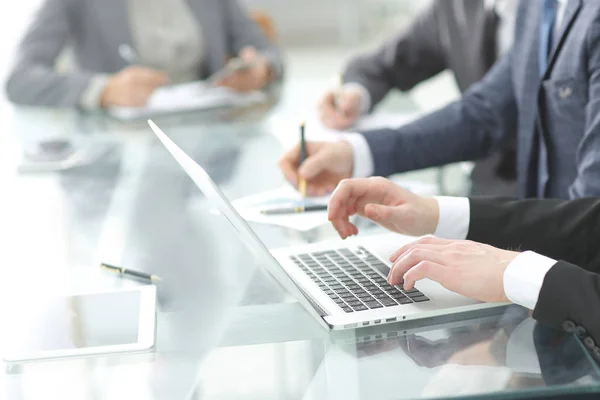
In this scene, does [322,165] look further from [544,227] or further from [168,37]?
[168,37]

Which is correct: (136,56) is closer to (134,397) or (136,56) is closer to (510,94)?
(510,94)

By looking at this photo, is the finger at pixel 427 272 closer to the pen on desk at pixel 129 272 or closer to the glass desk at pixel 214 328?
the glass desk at pixel 214 328

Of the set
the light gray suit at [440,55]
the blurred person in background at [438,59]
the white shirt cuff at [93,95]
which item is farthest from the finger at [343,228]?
the white shirt cuff at [93,95]

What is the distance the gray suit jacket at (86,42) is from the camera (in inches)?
99.0

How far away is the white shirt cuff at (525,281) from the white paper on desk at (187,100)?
154cm

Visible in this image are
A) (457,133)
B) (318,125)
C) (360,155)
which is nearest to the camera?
(360,155)

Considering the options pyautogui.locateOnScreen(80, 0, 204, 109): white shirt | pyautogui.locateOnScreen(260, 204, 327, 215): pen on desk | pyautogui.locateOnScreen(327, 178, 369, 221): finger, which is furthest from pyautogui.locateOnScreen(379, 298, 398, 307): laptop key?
pyautogui.locateOnScreen(80, 0, 204, 109): white shirt

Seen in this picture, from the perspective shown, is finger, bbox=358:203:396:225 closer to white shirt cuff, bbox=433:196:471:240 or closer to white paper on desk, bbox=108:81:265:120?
white shirt cuff, bbox=433:196:471:240

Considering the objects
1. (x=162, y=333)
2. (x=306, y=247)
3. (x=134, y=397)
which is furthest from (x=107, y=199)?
(x=134, y=397)

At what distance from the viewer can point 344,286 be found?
1138 mm

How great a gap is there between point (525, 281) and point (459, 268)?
0.28 ft

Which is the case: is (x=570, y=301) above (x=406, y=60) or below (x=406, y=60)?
below

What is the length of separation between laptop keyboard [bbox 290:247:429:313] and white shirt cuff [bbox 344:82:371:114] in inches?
40.8

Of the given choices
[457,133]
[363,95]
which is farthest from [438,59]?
[457,133]
